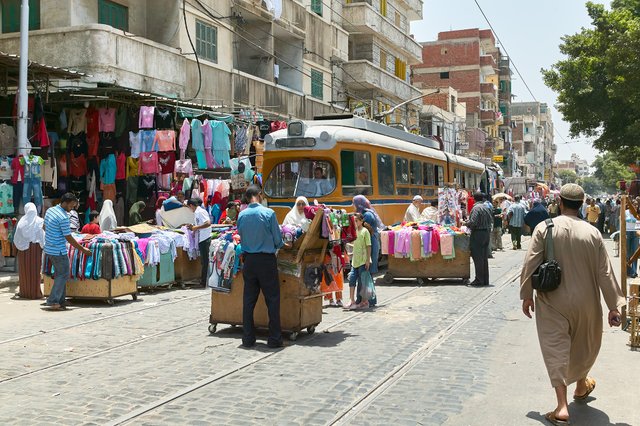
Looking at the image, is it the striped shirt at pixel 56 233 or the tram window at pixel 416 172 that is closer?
the striped shirt at pixel 56 233

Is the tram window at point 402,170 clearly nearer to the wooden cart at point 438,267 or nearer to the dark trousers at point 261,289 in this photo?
the wooden cart at point 438,267

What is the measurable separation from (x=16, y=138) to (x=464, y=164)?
16.1 m

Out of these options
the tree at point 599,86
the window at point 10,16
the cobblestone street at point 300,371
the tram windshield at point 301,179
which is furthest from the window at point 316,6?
the cobblestone street at point 300,371

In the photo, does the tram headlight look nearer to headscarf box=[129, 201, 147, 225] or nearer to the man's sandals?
headscarf box=[129, 201, 147, 225]

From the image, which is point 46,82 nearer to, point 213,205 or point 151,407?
point 213,205

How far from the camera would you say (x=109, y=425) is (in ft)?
18.6

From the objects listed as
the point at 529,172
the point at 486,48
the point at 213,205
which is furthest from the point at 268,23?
the point at 529,172

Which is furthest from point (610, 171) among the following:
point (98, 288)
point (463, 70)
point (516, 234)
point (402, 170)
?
point (98, 288)

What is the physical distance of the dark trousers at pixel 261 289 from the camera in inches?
342

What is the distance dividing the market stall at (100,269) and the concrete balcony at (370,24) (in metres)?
26.1

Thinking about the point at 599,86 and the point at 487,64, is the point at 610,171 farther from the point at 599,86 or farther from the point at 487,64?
the point at 599,86

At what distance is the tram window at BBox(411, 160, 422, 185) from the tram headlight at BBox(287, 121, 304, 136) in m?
4.52

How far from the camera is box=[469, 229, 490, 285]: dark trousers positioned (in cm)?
1453

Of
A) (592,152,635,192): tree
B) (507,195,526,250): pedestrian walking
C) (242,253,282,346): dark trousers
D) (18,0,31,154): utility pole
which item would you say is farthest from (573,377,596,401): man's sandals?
(592,152,635,192): tree
